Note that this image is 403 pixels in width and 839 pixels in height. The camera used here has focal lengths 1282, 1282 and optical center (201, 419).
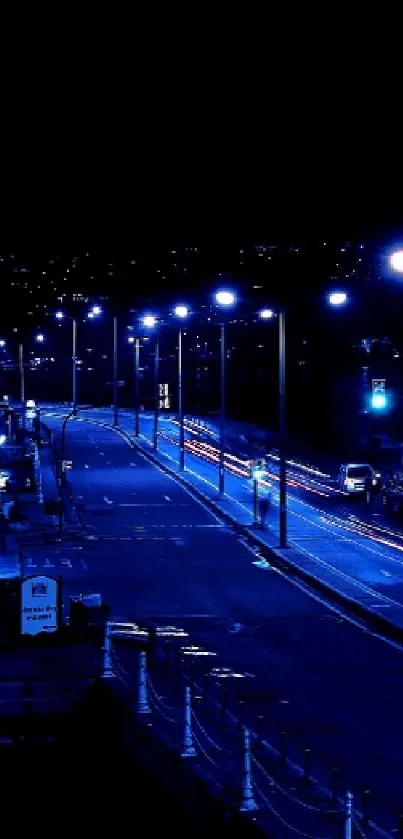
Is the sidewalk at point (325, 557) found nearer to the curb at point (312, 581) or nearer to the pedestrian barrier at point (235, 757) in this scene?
the curb at point (312, 581)

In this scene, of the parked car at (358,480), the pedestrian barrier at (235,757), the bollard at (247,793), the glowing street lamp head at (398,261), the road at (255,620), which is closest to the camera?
the pedestrian barrier at (235,757)

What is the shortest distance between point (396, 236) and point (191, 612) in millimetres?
86649

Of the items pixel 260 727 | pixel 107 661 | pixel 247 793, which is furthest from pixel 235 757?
pixel 107 661

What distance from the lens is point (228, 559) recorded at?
46.3 meters

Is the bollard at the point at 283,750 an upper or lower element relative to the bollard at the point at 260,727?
upper

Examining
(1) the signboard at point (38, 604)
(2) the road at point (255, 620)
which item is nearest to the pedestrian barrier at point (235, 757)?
(2) the road at point (255, 620)

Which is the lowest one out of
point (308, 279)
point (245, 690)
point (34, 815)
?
point (34, 815)

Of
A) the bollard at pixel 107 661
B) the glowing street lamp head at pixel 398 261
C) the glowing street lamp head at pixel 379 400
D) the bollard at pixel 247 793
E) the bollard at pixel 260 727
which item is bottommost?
the bollard at pixel 260 727

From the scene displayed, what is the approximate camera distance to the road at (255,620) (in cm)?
2178

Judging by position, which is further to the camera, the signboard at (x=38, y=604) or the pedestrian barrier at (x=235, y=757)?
the signboard at (x=38, y=604)

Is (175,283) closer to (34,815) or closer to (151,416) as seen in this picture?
(151,416)

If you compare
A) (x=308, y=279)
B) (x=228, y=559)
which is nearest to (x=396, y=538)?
(x=228, y=559)

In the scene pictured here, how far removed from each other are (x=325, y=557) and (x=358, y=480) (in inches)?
794

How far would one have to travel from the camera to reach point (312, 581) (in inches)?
1609
